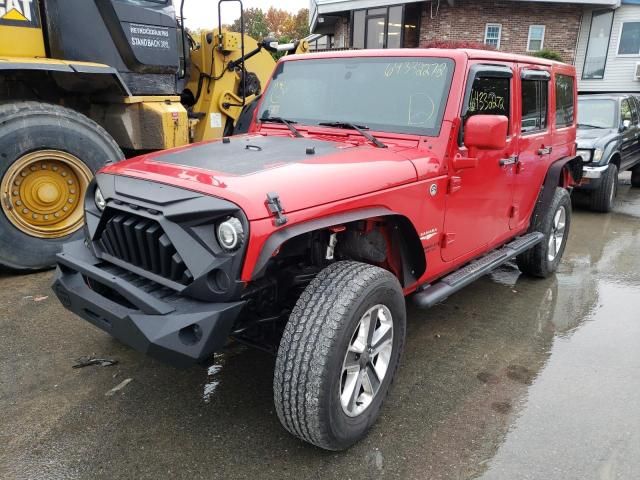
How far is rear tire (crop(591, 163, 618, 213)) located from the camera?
25.9 ft

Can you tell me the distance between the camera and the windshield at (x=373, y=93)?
328 cm

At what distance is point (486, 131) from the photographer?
298 centimetres

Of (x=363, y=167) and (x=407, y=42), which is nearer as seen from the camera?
(x=363, y=167)

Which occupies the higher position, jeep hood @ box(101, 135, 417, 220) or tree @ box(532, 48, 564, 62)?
tree @ box(532, 48, 564, 62)

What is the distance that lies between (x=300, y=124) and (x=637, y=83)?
2130 centimetres

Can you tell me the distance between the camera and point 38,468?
7.90 feet

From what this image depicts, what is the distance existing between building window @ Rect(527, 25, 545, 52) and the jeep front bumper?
20678 mm

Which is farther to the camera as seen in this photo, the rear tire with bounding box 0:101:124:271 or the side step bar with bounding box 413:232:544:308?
the rear tire with bounding box 0:101:124:271

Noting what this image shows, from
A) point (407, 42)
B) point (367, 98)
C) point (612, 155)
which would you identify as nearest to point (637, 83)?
point (407, 42)

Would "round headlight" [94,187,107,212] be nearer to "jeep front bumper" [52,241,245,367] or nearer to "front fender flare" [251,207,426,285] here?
"jeep front bumper" [52,241,245,367]

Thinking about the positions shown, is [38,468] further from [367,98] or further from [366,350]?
[367,98]

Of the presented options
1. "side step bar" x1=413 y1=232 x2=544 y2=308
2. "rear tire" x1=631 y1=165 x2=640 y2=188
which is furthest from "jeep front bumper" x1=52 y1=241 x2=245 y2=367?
"rear tire" x1=631 y1=165 x2=640 y2=188

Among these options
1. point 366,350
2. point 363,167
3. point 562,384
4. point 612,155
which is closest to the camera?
point 366,350

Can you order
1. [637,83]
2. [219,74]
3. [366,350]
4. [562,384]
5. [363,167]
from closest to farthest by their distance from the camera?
[366,350]
[363,167]
[562,384]
[219,74]
[637,83]
